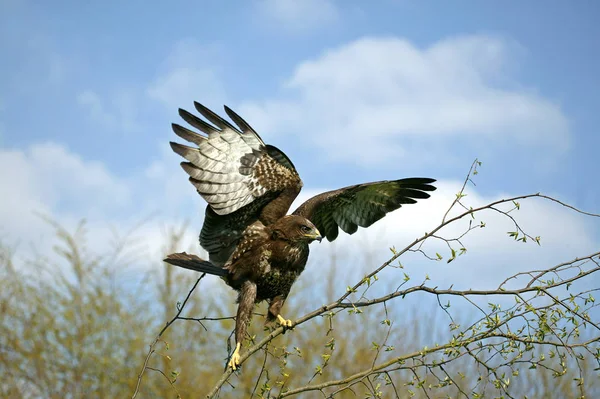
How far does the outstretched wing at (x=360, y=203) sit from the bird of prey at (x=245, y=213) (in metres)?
0.08

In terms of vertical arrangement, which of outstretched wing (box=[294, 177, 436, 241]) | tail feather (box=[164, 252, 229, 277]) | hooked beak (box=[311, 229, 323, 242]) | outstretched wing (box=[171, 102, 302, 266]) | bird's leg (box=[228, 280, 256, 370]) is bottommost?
bird's leg (box=[228, 280, 256, 370])

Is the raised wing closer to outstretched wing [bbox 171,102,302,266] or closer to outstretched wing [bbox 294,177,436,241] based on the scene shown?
outstretched wing [bbox 171,102,302,266]

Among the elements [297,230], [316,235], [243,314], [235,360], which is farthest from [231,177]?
[235,360]

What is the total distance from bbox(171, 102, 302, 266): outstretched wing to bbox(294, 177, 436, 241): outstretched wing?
0.30 m

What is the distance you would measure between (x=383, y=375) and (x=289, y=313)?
660 cm

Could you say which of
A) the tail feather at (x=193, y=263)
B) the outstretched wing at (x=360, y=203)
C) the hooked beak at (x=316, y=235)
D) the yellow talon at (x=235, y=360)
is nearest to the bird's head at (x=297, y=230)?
the hooked beak at (x=316, y=235)

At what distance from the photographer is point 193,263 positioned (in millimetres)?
4281

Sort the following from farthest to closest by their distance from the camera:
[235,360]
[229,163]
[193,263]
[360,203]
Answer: [360,203] < [193,263] < [229,163] < [235,360]

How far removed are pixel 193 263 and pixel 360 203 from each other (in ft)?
4.36

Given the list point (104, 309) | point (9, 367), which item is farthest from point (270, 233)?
point (9, 367)

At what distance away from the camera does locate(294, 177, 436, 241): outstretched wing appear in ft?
15.1

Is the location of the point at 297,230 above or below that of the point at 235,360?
above

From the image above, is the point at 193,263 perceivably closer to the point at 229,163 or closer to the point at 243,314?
the point at 243,314

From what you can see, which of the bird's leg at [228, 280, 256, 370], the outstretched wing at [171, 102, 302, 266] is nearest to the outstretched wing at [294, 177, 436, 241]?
the outstretched wing at [171, 102, 302, 266]
